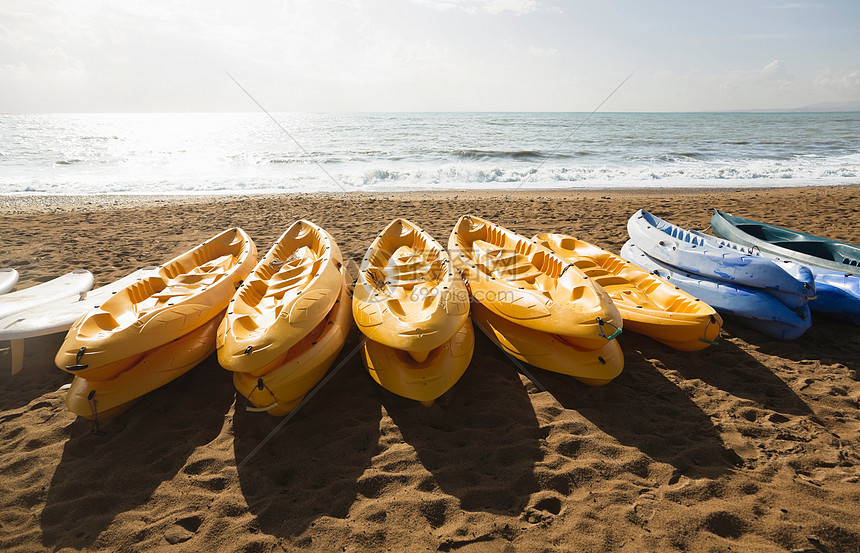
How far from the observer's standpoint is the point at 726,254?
4.27 m

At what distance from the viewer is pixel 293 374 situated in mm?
2852

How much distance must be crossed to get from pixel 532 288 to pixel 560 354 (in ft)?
2.55

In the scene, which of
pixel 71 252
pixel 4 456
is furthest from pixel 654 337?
pixel 71 252

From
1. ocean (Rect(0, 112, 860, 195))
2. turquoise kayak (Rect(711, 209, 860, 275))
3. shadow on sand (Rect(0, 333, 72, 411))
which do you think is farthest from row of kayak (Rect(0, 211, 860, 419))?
ocean (Rect(0, 112, 860, 195))

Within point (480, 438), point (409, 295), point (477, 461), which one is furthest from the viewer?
point (409, 295)

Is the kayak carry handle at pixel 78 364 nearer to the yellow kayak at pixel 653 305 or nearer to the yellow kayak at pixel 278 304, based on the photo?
the yellow kayak at pixel 278 304

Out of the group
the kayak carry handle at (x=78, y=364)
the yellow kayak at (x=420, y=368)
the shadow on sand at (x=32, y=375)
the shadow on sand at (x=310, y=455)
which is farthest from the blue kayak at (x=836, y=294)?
the shadow on sand at (x=32, y=375)

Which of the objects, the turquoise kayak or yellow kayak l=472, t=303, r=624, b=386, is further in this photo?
the turquoise kayak

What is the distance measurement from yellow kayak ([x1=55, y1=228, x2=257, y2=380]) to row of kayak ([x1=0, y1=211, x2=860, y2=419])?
1cm

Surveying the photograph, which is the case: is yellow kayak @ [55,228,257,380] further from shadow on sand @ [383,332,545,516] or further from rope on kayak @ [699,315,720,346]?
rope on kayak @ [699,315,720,346]

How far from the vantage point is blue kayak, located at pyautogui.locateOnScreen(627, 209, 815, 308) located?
3727 mm

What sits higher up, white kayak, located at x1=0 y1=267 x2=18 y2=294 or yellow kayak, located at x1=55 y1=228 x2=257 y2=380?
yellow kayak, located at x1=55 y1=228 x2=257 y2=380

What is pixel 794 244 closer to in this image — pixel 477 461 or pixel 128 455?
pixel 477 461

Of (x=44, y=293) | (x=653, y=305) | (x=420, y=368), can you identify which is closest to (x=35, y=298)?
(x=44, y=293)
